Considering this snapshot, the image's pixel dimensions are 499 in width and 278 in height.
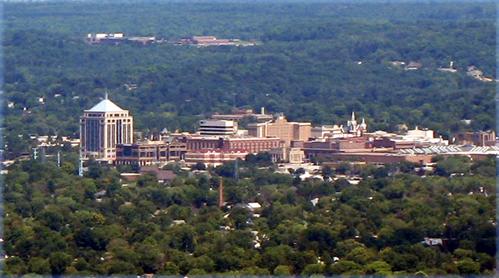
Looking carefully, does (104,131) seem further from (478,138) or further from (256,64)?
(256,64)

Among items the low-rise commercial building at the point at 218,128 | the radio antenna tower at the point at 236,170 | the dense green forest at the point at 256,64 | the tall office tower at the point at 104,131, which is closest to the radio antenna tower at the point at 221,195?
the radio antenna tower at the point at 236,170

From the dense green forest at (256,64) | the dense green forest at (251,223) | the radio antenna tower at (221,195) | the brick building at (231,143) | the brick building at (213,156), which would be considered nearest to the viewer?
the dense green forest at (251,223)

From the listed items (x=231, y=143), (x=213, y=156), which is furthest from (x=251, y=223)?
(x=231, y=143)

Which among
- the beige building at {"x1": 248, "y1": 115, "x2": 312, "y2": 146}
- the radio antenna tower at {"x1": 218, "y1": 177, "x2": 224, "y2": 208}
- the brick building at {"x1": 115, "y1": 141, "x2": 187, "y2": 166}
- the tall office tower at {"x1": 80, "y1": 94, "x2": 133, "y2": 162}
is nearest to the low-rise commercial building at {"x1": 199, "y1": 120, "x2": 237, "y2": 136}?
the beige building at {"x1": 248, "y1": 115, "x2": 312, "y2": 146}

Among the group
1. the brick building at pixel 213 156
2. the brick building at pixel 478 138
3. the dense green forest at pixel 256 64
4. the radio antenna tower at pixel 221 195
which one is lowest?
the radio antenna tower at pixel 221 195

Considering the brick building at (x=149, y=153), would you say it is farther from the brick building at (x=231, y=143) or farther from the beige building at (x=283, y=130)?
the beige building at (x=283, y=130)

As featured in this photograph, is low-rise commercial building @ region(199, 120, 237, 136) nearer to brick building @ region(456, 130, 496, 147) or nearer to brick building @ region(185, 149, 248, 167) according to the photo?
brick building @ region(185, 149, 248, 167)

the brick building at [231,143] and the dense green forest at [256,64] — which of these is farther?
the dense green forest at [256,64]
